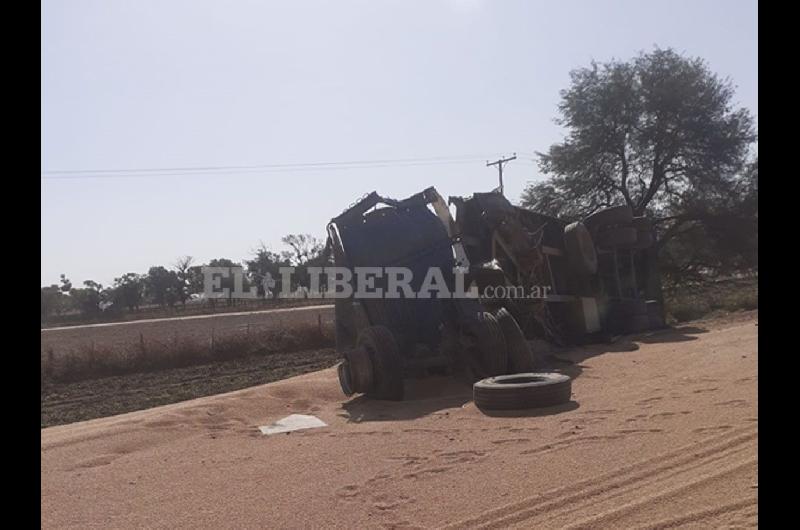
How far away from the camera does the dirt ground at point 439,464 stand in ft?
16.3

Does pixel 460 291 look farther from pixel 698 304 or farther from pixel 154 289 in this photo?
pixel 154 289

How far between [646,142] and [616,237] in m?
14.6

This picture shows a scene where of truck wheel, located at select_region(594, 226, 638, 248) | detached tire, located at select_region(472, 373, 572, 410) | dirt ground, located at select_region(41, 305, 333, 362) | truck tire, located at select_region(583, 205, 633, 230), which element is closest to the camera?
detached tire, located at select_region(472, 373, 572, 410)

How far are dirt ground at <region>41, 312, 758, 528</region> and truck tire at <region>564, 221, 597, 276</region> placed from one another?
262 inches

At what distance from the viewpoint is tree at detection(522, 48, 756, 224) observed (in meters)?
31.0

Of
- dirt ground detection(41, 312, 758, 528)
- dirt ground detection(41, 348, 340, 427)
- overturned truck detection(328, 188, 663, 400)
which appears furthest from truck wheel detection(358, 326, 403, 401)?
dirt ground detection(41, 348, 340, 427)

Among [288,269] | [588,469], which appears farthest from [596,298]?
[288,269]

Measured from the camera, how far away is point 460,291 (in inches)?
495

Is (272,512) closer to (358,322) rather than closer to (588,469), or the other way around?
(588,469)

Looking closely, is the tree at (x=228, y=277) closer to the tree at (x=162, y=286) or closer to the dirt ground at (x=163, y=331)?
the tree at (x=162, y=286)

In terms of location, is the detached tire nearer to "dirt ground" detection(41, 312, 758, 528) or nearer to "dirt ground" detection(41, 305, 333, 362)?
"dirt ground" detection(41, 312, 758, 528)

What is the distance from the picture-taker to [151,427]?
31.8 ft

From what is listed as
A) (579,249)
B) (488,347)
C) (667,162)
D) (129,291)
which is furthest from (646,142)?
(129,291)
